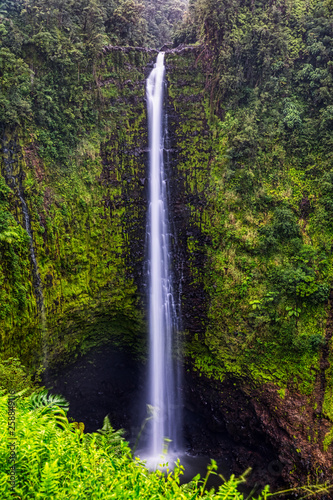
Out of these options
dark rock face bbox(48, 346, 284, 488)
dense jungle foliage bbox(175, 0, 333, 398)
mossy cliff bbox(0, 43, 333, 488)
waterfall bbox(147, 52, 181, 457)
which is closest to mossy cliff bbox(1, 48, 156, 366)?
mossy cliff bbox(0, 43, 333, 488)

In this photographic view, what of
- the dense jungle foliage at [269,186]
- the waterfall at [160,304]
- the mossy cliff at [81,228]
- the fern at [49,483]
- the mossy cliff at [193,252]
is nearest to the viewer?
the fern at [49,483]

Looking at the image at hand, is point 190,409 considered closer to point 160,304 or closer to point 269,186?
point 160,304

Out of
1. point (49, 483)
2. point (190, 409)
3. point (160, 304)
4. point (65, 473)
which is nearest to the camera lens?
point (49, 483)

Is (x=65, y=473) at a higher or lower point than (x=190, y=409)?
higher

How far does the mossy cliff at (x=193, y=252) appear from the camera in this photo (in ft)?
37.2

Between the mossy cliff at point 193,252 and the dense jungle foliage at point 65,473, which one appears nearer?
the dense jungle foliage at point 65,473

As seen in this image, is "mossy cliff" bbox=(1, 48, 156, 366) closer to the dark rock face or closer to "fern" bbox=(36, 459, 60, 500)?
the dark rock face

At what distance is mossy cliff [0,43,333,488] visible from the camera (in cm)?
1134

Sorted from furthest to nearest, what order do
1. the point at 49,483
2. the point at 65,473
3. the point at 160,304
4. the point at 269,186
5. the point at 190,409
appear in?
the point at 160,304, the point at 190,409, the point at 269,186, the point at 65,473, the point at 49,483

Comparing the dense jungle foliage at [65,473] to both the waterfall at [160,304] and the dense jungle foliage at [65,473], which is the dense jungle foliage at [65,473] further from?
the waterfall at [160,304]

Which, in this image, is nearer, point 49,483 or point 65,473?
point 49,483

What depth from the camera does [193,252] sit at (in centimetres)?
1462

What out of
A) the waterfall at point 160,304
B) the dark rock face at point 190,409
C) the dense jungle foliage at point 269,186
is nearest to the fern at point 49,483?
the dense jungle foliage at point 269,186

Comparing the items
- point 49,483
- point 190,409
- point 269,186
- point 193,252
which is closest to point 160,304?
point 193,252
